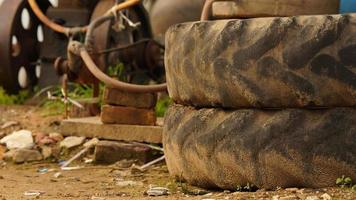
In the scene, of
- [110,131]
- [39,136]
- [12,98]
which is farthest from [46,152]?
[12,98]

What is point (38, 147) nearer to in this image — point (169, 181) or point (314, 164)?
point (169, 181)

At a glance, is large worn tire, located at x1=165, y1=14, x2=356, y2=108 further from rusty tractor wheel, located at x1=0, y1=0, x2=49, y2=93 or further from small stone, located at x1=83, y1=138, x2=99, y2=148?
rusty tractor wheel, located at x1=0, y1=0, x2=49, y2=93

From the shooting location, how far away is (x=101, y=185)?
3734mm

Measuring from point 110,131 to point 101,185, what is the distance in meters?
0.89

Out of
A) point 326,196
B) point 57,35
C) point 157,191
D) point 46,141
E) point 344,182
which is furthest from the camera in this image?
point 57,35

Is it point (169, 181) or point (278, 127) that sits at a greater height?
point (278, 127)

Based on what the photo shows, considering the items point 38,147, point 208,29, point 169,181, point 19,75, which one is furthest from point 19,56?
point 208,29

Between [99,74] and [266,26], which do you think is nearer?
[266,26]

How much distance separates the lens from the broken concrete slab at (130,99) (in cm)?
454

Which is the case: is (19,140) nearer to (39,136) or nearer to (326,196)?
(39,136)

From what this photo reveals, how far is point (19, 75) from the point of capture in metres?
6.33

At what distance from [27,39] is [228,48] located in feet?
12.4

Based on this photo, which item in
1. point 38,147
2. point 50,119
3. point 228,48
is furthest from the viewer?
point 50,119

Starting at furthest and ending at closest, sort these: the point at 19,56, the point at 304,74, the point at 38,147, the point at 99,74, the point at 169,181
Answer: the point at 19,56 → the point at 38,147 → the point at 99,74 → the point at 169,181 → the point at 304,74
